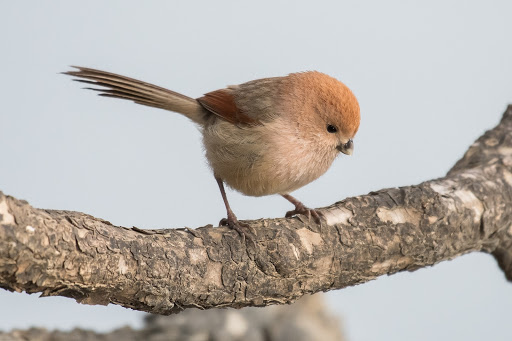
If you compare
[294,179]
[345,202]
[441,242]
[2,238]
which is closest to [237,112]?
[294,179]

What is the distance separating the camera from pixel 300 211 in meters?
4.18

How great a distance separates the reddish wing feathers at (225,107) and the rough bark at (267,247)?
2.63ft

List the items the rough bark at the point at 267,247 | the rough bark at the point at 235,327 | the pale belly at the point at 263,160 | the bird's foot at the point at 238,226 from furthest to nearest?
1. the rough bark at the point at 235,327
2. the pale belly at the point at 263,160
3. the bird's foot at the point at 238,226
4. the rough bark at the point at 267,247

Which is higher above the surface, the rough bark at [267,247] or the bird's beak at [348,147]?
the bird's beak at [348,147]

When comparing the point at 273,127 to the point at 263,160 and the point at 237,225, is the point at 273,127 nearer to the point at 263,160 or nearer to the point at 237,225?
the point at 263,160

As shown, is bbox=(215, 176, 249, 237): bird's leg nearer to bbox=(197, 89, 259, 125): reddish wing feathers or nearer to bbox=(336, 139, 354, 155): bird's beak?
bbox=(197, 89, 259, 125): reddish wing feathers

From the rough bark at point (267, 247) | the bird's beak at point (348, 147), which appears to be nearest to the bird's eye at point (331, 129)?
the bird's beak at point (348, 147)

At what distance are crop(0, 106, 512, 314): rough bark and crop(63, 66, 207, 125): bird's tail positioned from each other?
1213 millimetres

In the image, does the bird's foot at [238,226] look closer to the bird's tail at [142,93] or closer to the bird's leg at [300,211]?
the bird's leg at [300,211]

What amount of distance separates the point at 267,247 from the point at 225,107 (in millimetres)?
1195

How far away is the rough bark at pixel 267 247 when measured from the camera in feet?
8.79

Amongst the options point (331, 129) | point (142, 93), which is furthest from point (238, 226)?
point (142, 93)

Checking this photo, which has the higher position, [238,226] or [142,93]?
[142,93]

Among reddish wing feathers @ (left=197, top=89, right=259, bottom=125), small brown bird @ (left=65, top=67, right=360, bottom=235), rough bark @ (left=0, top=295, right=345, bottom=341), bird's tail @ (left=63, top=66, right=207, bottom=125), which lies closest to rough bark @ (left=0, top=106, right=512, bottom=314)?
small brown bird @ (left=65, top=67, right=360, bottom=235)
